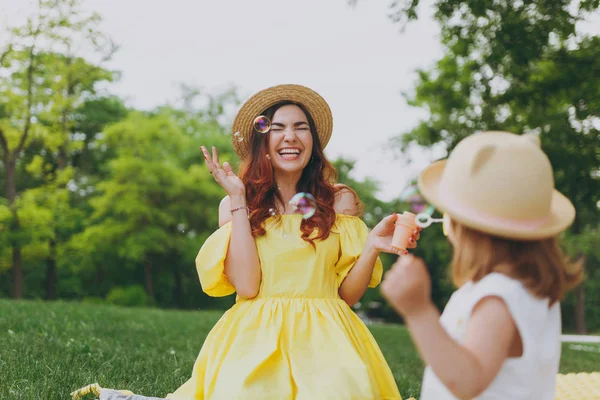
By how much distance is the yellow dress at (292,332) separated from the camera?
289 cm

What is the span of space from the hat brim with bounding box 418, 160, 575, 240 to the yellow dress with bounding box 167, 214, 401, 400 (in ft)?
3.83

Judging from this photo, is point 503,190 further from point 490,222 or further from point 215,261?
point 215,261

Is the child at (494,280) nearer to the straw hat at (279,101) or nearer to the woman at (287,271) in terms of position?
the woman at (287,271)

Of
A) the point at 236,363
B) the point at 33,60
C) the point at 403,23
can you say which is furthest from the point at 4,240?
the point at 236,363

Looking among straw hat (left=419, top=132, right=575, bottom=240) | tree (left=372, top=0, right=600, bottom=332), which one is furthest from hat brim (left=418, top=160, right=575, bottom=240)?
tree (left=372, top=0, right=600, bottom=332)

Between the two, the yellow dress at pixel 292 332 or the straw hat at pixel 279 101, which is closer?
the yellow dress at pixel 292 332

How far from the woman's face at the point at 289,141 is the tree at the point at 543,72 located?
5.17 meters

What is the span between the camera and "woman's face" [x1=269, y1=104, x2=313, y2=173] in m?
3.39

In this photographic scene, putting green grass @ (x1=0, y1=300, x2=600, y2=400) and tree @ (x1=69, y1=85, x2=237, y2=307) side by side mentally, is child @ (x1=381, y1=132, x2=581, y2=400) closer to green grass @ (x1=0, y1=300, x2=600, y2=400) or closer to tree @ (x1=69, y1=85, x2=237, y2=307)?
green grass @ (x1=0, y1=300, x2=600, y2=400)

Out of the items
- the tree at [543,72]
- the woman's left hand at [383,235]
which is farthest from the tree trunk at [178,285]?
the woman's left hand at [383,235]

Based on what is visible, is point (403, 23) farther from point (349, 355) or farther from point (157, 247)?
point (157, 247)

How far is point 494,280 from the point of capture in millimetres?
A: 1815

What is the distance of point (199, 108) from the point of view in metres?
34.7

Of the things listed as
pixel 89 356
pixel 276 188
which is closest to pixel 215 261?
pixel 276 188
